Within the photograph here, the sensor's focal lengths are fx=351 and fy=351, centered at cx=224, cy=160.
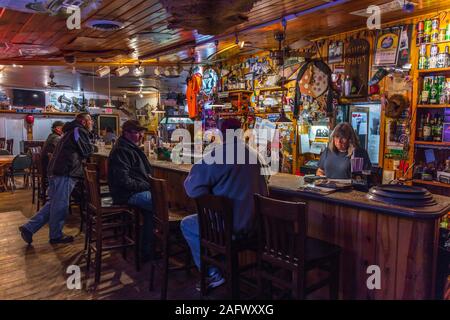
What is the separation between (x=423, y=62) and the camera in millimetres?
3965

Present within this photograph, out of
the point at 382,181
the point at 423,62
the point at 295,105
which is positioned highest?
the point at 423,62

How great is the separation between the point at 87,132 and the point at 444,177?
167 inches

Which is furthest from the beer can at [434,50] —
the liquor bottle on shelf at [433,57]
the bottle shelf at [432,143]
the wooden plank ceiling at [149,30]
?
the bottle shelf at [432,143]

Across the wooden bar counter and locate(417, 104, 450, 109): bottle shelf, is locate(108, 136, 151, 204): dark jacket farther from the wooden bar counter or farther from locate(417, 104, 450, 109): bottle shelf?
locate(417, 104, 450, 109): bottle shelf

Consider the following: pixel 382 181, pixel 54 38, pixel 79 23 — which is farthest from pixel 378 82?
pixel 54 38

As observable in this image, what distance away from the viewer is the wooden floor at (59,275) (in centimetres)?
304

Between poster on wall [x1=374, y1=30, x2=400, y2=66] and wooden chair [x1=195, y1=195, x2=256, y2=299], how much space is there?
3109 mm

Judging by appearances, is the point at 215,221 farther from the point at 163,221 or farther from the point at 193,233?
the point at 163,221

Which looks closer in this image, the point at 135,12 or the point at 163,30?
the point at 135,12

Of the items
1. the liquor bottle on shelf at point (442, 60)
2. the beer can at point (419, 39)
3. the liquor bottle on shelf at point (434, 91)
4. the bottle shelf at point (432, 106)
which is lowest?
the bottle shelf at point (432, 106)

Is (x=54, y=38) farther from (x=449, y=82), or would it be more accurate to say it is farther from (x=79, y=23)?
(x=449, y=82)

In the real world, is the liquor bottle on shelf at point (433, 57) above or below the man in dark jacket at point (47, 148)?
above

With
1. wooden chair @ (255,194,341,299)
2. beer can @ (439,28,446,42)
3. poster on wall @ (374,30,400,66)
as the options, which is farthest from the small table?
beer can @ (439,28,446,42)

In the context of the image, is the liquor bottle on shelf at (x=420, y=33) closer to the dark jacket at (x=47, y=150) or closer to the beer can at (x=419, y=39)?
the beer can at (x=419, y=39)
